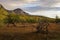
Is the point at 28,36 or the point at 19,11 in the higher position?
the point at 19,11

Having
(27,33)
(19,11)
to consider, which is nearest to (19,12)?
(19,11)

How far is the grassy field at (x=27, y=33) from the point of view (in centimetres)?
329

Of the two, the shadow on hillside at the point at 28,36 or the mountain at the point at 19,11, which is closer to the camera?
the shadow on hillside at the point at 28,36

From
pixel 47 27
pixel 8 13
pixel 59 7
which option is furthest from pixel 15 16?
pixel 59 7

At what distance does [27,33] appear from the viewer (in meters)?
3.33

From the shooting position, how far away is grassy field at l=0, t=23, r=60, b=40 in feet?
10.8

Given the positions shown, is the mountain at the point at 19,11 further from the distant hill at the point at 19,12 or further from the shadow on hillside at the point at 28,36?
the shadow on hillside at the point at 28,36

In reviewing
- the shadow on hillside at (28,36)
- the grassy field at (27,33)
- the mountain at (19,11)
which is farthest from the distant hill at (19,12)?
the shadow on hillside at (28,36)

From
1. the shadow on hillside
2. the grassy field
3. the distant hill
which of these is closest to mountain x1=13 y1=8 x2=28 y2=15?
the distant hill

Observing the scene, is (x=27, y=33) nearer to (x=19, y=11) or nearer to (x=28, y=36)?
(x=28, y=36)

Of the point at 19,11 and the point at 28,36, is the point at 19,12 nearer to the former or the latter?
the point at 19,11

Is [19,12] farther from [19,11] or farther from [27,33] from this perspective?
[27,33]

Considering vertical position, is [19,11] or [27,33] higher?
[19,11]

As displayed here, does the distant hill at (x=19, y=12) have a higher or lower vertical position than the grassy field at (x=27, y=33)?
higher
